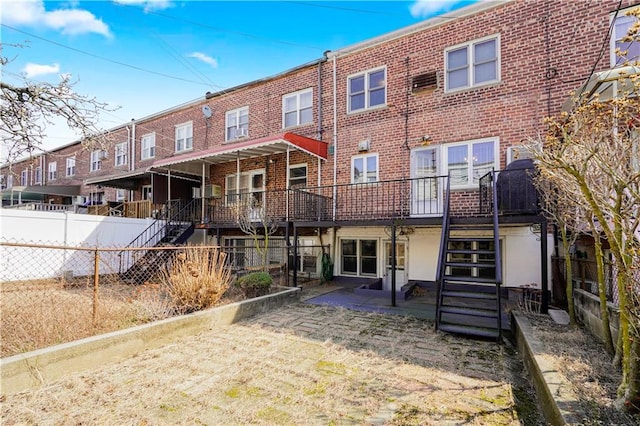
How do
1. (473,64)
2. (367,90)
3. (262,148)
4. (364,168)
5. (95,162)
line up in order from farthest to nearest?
1. (95,162)
2. (262,148)
3. (367,90)
4. (364,168)
5. (473,64)

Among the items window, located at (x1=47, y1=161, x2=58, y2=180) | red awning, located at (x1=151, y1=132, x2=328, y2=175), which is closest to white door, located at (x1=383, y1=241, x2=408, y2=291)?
red awning, located at (x1=151, y1=132, x2=328, y2=175)

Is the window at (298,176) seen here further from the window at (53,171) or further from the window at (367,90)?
the window at (53,171)

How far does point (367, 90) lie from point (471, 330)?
8525 millimetres

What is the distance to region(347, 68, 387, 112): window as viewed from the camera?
10852 millimetres

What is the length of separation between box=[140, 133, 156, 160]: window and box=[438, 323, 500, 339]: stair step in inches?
681

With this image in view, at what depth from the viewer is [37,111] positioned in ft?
21.6

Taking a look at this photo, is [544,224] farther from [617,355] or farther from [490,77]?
[490,77]

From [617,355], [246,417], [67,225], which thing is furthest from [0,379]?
[67,225]

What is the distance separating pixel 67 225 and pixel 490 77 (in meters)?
14.8

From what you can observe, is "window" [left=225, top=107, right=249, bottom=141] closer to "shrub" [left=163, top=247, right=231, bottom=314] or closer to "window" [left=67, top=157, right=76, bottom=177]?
"shrub" [left=163, top=247, right=231, bottom=314]

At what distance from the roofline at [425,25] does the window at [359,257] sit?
6.83m

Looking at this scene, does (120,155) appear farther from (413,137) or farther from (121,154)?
(413,137)

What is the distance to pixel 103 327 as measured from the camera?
473cm

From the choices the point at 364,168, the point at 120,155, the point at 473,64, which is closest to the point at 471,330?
the point at 364,168
